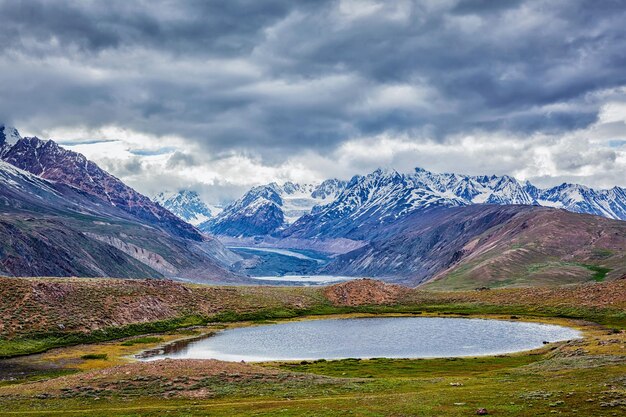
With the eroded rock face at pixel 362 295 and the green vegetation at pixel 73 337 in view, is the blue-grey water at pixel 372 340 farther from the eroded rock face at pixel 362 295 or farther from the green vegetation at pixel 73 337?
the eroded rock face at pixel 362 295

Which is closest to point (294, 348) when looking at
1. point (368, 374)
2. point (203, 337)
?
point (203, 337)

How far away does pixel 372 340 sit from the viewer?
120 meters

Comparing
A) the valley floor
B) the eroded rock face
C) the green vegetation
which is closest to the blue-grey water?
the valley floor

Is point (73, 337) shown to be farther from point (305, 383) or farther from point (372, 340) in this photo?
point (305, 383)

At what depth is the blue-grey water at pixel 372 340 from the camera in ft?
337

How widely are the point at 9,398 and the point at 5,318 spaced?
66.4 meters

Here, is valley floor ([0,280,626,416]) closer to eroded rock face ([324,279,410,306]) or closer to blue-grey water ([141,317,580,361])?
blue-grey water ([141,317,580,361])

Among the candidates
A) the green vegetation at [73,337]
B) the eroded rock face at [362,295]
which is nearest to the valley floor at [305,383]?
the green vegetation at [73,337]

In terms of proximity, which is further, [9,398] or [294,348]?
[294,348]

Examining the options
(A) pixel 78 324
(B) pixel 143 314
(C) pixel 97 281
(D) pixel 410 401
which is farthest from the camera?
(C) pixel 97 281

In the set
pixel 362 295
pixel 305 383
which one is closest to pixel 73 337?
pixel 305 383

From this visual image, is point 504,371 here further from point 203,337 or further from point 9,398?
point 203,337

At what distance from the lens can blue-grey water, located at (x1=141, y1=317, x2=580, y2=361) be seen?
337 feet

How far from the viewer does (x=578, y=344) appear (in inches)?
3494
